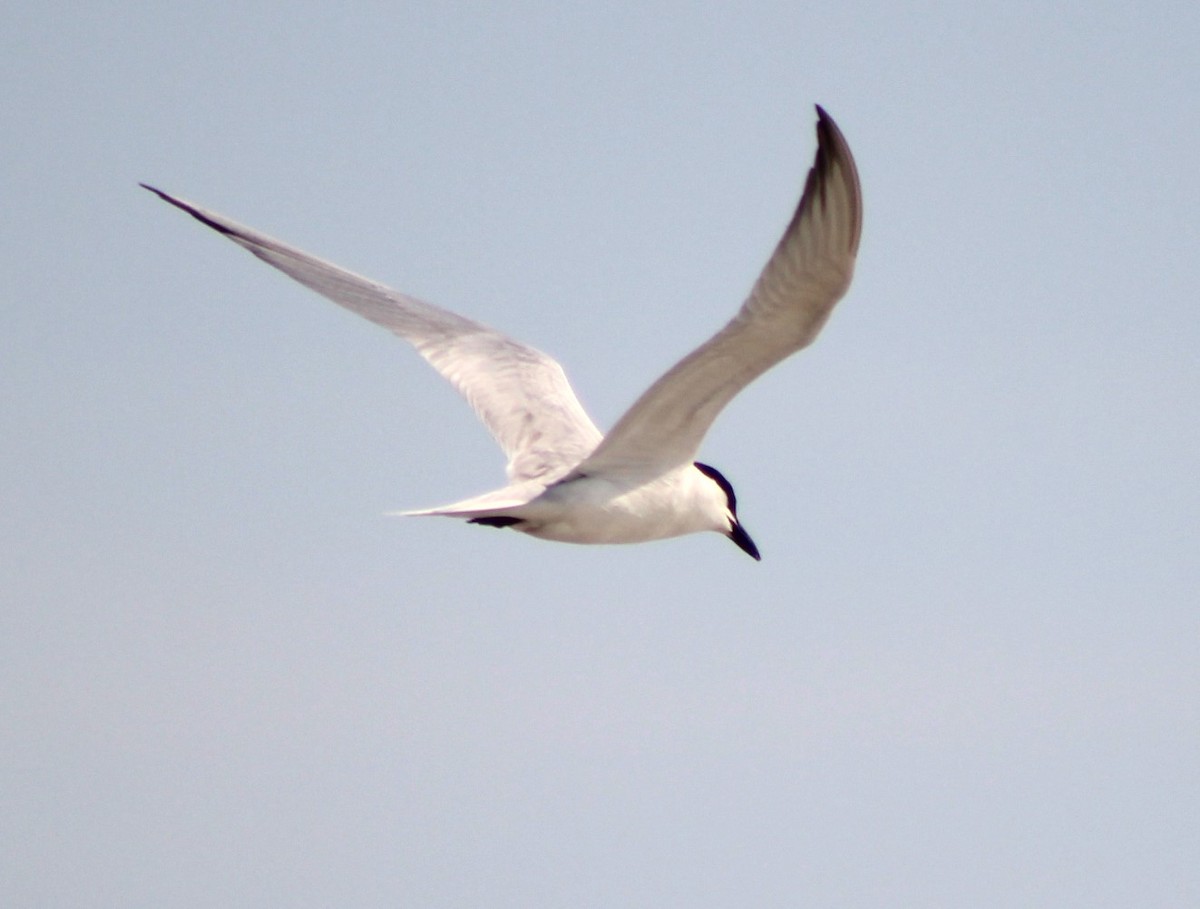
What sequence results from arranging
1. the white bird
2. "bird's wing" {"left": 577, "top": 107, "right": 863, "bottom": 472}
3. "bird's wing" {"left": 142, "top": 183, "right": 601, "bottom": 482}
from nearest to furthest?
"bird's wing" {"left": 577, "top": 107, "right": 863, "bottom": 472}
the white bird
"bird's wing" {"left": 142, "top": 183, "right": 601, "bottom": 482}

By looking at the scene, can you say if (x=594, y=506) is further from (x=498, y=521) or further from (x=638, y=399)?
(x=638, y=399)

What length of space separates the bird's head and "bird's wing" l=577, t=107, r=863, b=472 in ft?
4.57

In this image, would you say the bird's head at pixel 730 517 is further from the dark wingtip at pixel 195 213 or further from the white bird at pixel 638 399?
the dark wingtip at pixel 195 213

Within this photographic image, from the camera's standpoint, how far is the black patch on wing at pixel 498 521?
7859 millimetres

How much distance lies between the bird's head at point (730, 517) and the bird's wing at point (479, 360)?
0.61 meters

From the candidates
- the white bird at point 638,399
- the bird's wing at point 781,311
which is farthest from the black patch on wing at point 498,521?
the bird's wing at point 781,311

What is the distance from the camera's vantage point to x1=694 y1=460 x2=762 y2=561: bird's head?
9.11 metres

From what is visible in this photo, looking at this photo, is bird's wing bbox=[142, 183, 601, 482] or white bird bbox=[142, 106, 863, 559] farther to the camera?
bird's wing bbox=[142, 183, 601, 482]

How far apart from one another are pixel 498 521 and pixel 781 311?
6.24 ft

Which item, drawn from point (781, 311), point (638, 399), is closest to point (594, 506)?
point (638, 399)

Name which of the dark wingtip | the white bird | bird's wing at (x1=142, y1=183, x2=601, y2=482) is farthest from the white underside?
the dark wingtip

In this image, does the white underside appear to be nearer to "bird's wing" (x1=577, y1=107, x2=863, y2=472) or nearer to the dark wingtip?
"bird's wing" (x1=577, y1=107, x2=863, y2=472)

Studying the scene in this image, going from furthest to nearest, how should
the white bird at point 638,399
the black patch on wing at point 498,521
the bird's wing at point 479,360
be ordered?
the bird's wing at point 479,360 → the black patch on wing at point 498,521 → the white bird at point 638,399

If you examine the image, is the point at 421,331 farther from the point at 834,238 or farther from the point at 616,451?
the point at 834,238
